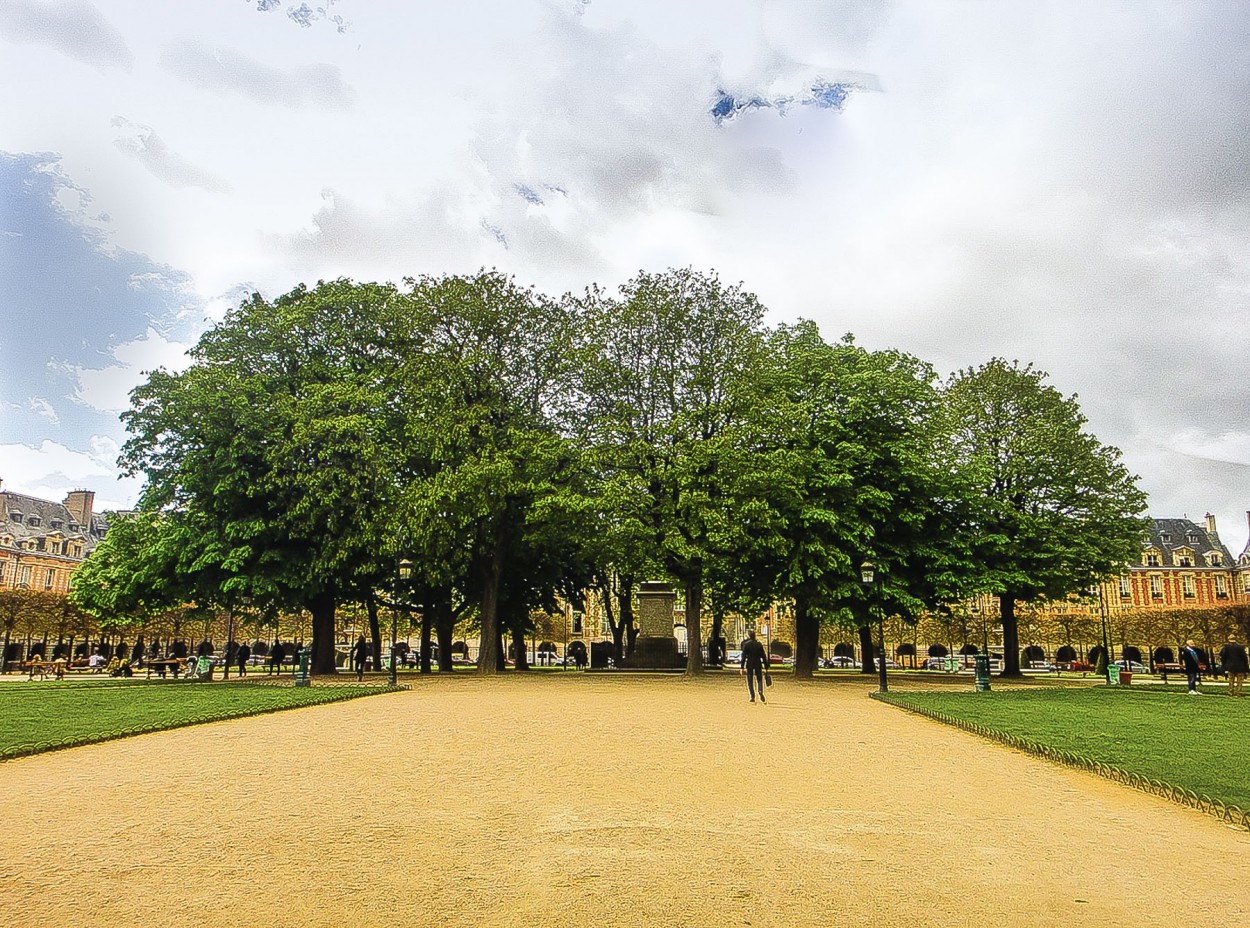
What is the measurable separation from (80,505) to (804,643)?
9389cm

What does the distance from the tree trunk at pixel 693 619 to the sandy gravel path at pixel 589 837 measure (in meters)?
20.7

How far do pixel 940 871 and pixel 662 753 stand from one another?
6771mm

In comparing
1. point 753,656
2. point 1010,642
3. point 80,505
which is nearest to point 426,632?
point 753,656

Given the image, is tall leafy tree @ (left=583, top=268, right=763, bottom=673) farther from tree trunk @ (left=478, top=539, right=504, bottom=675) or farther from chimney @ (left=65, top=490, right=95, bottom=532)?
chimney @ (left=65, top=490, right=95, bottom=532)

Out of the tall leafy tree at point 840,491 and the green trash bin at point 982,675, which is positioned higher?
the tall leafy tree at point 840,491

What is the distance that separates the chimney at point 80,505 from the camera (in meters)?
103

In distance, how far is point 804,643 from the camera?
132 ft

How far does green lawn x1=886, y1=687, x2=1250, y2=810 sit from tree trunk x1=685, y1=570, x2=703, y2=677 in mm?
9973

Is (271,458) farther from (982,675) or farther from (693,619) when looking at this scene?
(982,675)

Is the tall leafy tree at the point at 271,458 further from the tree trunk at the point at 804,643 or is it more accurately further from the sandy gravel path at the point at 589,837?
the sandy gravel path at the point at 589,837

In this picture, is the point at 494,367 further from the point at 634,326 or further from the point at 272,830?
the point at 272,830

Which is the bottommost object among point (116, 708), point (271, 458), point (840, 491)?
point (116, 708)

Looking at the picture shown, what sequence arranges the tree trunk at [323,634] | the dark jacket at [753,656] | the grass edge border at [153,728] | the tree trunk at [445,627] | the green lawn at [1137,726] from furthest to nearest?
the tree trunk at [445,627] < the tree trunk at [323,634] < the dark jacket at [753,656] < the grass edge border at [153,728] < the green lawn at [1137,726]

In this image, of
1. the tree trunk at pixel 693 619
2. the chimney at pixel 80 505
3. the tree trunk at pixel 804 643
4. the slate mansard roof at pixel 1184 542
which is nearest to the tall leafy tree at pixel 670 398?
the tree trunk at pixel 693 619
